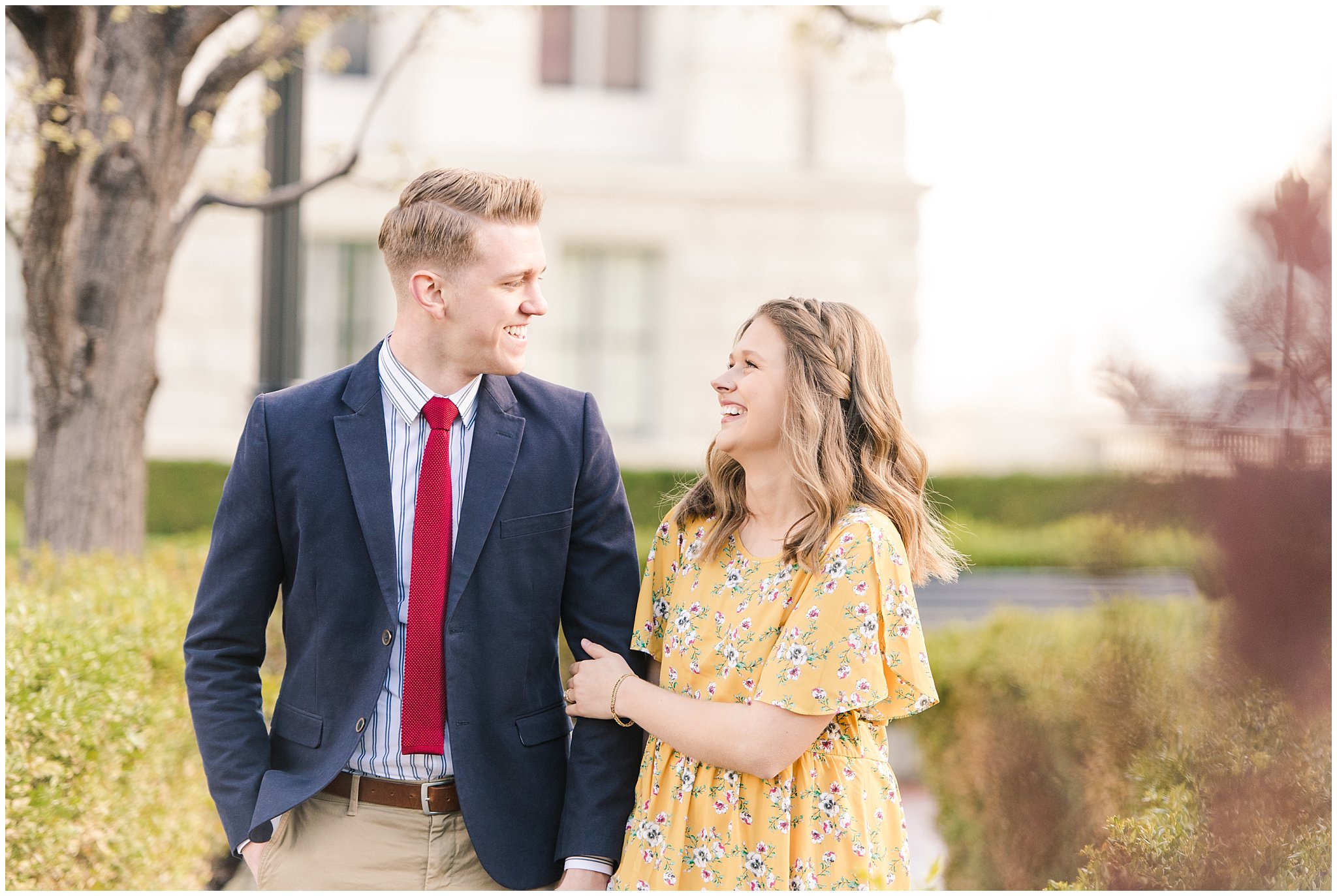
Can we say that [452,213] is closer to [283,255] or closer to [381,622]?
[381,622]

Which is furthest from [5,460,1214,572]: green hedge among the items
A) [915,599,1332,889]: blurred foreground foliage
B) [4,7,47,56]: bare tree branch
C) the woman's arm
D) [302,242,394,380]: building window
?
the woman's arm

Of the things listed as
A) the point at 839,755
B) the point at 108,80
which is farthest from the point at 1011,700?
the point at 108,80

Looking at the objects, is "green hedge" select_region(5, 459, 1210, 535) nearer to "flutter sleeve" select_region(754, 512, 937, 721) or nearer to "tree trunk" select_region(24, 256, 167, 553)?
"tree trunk" select_region(24, 256, 167, 553)

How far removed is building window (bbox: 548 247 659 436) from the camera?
13891 millimetres

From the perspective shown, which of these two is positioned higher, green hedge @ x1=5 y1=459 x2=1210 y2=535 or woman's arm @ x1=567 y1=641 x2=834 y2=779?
woman's arm @ x1=567 y1=641 x2=834 y2=779

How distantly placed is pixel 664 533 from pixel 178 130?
3317mm

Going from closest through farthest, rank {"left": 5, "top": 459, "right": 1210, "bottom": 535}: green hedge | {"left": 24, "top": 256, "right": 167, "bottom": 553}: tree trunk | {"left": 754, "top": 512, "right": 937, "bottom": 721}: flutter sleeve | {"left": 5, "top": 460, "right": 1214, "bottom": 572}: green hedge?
{"left": 754, "top": 512, "right": 937, "bottom": 721}: flutter sleeve, {"left": 24, "top": 256, "right": 167, "bottom": 553}: tree trunk, {"left": 5, "top": 460, "right": 1214, "bottom": 572}: green hedge, {"left": 5, "top": 459, "right": 1210, "bottom": 535}: green hedge

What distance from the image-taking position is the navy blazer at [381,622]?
6.66ft

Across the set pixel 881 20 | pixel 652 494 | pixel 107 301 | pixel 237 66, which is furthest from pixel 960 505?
pixel 107 301

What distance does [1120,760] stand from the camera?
11.6 feet

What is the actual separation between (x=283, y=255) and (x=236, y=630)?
310 cm

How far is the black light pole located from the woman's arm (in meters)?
3.06

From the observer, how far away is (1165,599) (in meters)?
3.91

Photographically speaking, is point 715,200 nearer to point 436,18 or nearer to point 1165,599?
point 436,18
